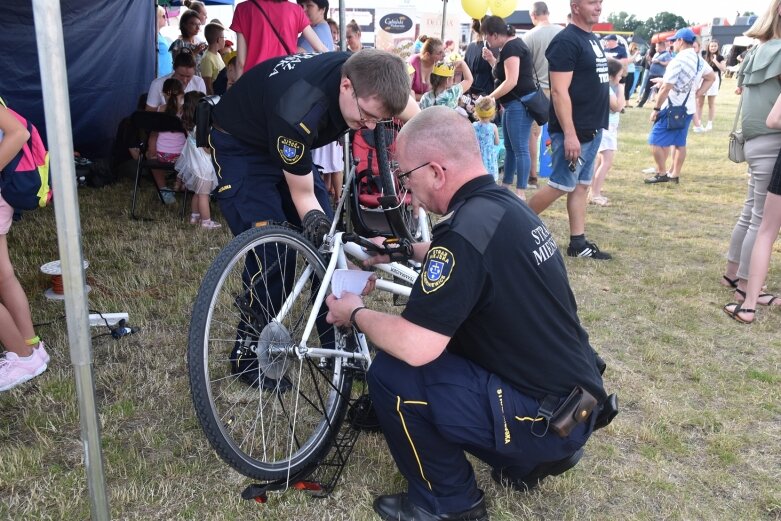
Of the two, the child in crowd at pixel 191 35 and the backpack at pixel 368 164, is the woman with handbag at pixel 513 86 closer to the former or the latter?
the backpack at pixel 368 164

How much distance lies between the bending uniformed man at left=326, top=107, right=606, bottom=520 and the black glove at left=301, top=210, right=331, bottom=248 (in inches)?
18.4

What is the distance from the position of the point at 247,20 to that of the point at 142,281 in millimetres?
2150

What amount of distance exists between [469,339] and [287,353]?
27.1 inches

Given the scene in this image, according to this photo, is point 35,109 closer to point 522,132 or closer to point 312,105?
point 522,132

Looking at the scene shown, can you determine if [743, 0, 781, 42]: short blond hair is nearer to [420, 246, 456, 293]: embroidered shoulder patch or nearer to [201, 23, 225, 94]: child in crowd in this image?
[420, 246, 456, 293]: embroidered shoulder patch

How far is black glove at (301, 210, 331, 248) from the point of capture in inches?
98.3

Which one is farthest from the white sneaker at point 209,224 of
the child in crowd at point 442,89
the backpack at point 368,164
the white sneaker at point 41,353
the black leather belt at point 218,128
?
the black leather belt at point 218,128

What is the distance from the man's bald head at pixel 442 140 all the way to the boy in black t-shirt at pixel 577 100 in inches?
114

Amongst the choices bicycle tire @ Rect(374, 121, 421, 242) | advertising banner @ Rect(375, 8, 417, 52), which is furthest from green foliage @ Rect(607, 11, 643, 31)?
bicycle tire @ Rect(374, 121, 421, 242)

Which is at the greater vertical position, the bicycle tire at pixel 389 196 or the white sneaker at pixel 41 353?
the bicycle tire at pixel 389 196

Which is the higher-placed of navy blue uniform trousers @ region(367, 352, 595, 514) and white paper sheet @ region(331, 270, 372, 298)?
white paper sheet @ region(331, 270, 372, 298)

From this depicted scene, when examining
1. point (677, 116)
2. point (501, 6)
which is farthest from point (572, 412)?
point (501, 6)

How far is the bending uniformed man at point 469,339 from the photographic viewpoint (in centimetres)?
183

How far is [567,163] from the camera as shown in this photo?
4742 mm
